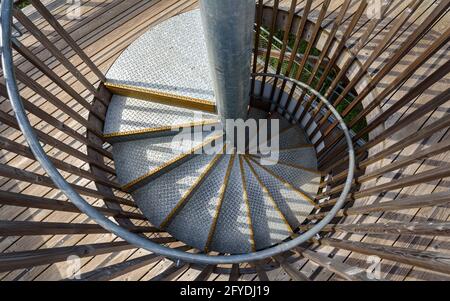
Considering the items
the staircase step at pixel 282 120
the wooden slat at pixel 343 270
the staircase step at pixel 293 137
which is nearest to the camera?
the wooden slat at pixel 343 270

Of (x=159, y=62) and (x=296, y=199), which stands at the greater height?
(x=159, y=62)

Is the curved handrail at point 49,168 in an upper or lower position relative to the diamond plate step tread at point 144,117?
→ lower

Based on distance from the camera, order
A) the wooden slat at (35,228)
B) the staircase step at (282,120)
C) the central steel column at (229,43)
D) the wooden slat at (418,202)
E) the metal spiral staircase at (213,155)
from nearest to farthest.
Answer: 1. the central steel column at (229,43)
2. the wooden slat at (35,228)
3. the wooden slat at (418,202)
4. the metal spiral staircase at (213,155)
5. the staircase step at (282,120)

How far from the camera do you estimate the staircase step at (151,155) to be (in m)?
3.46

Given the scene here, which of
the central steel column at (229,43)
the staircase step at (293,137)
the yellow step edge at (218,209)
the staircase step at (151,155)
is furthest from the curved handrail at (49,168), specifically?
the staircase step at (293,137)

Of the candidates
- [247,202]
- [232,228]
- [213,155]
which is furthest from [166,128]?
[232,228]

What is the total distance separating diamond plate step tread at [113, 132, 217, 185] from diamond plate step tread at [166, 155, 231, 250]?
0.38 metres

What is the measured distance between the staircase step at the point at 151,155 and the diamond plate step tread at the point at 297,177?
3.32ft

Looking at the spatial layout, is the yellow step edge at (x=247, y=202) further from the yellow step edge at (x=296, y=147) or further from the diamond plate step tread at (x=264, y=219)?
the yellow step edge at (x=296, y=147)

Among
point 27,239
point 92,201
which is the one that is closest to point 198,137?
point 92,201

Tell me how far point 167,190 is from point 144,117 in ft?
2.62
